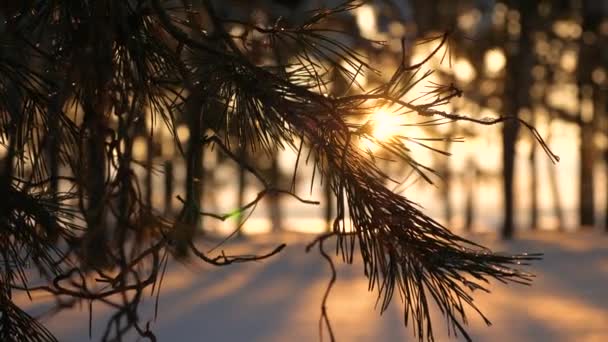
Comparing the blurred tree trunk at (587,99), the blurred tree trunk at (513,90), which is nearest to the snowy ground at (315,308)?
the blurred tree trunk at (513,90)

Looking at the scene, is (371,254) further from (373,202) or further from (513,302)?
(513,302)

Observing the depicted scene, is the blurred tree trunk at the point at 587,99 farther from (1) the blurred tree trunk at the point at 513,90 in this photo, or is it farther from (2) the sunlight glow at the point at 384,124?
(2) the sunlight glow at the point at 384,124

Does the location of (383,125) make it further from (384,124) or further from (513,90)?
(513,90)

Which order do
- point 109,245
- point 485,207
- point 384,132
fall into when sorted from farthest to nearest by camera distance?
point 485,207
point 384,132
point 109,245

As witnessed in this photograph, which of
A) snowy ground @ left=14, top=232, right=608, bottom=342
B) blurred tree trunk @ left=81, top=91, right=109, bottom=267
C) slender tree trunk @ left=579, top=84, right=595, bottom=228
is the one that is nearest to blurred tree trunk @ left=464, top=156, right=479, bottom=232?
slender tree trunk @ left=579, top=84, right=595, bottom=228

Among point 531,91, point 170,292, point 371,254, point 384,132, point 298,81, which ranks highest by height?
point 531,91

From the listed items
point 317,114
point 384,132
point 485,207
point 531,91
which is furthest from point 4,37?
point 485,207

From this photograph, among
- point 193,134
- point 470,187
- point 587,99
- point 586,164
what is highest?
point 587,99

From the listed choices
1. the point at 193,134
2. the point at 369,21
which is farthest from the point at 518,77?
the point at 193,134
